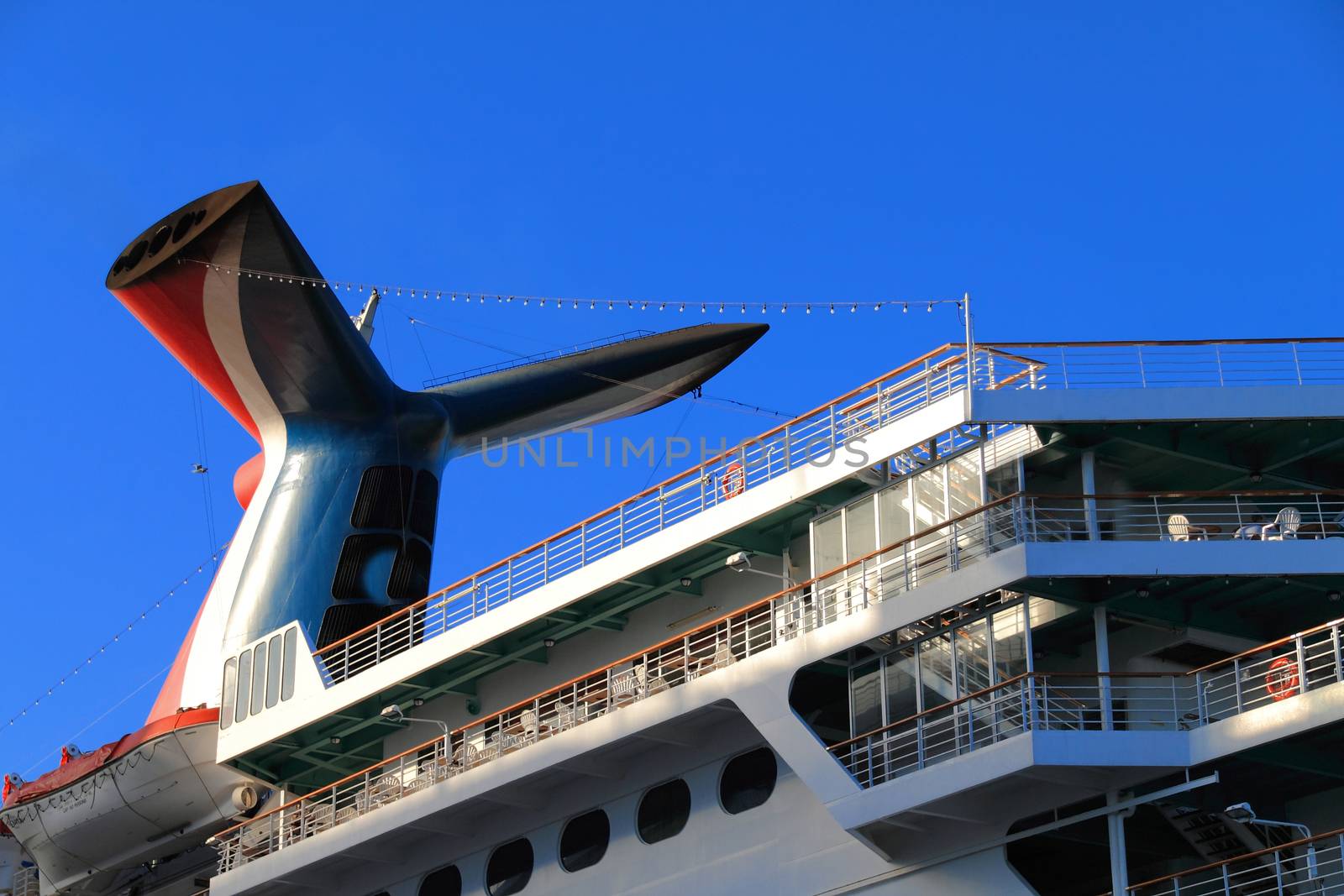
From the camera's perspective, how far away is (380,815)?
2528cm

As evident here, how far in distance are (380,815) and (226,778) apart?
5424 mm

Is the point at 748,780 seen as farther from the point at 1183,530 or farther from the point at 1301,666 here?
the point at 1301,666

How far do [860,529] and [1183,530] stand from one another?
398 centimetres

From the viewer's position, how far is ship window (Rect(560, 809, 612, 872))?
2362 centimetres

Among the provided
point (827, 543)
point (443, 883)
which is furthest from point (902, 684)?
point (443, 883)

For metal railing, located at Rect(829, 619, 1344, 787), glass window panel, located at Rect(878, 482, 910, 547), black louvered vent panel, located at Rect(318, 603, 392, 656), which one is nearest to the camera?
metal railing, located at Rect(829, 619, 1344, 787)

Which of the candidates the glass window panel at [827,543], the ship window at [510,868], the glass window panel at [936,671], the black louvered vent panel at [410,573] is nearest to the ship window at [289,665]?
the black louvered vent panel at [410,573]

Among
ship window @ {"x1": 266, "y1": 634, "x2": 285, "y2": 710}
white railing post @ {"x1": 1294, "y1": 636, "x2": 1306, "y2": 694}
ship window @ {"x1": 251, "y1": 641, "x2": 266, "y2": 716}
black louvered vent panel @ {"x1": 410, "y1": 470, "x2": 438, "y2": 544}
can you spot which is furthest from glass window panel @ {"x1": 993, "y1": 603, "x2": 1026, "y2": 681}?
black louvered vent panel @ {"x1": 410, "y1": 470, "x2": 438, "y2": 544}

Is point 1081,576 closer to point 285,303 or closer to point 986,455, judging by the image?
point 986,455

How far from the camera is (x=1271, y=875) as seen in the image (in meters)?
18.6

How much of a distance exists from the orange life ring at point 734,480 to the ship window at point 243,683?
9636mm

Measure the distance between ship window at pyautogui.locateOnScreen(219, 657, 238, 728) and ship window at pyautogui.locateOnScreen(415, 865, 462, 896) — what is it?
5111 millimetres

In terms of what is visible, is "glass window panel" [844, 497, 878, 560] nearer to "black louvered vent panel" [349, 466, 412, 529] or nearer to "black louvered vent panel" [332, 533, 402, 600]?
"black louvered vent panel" [332, 533, 402, 600]

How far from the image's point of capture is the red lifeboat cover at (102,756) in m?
29.5
